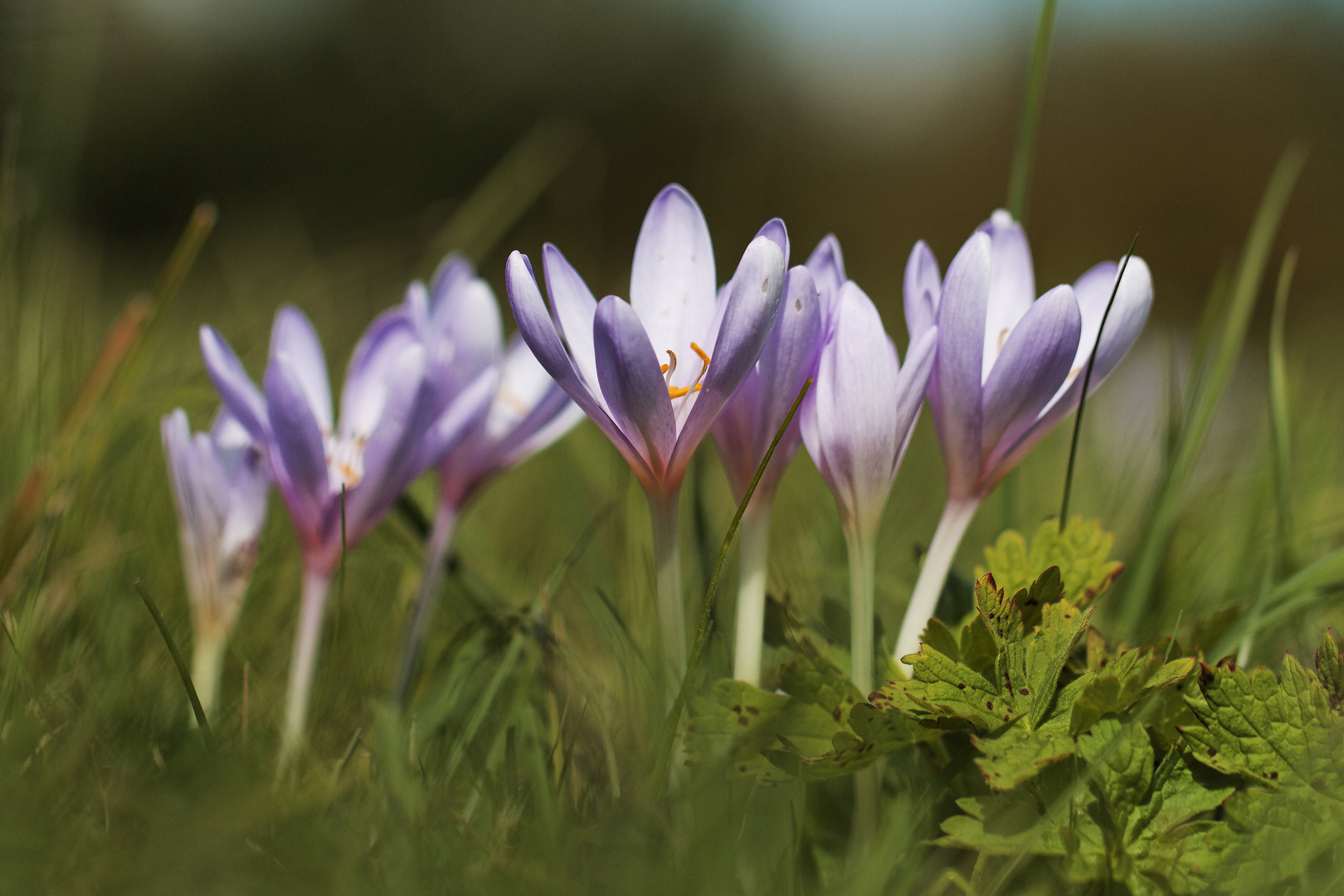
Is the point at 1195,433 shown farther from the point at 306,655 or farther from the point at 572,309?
the point at 306,655

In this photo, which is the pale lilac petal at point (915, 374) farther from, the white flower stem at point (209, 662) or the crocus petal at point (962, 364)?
the white flower stem at point (209, 662)

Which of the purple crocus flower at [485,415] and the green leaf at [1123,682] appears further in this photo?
the purple crocus flower at [485,415]

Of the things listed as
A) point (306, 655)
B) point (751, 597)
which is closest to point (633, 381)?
point (751, 597)

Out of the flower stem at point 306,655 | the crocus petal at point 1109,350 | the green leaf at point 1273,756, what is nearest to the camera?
the green leaf at point 1273,756

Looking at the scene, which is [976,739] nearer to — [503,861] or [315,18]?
[503,861]

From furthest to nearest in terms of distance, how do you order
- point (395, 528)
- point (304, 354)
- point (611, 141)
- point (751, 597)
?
point (611, 141)
point (395, 528)
point (304, 354)
point (751, 597)

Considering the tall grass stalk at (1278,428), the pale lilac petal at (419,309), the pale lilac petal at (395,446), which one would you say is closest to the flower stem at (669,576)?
the pale lilac petal at (395,446)
